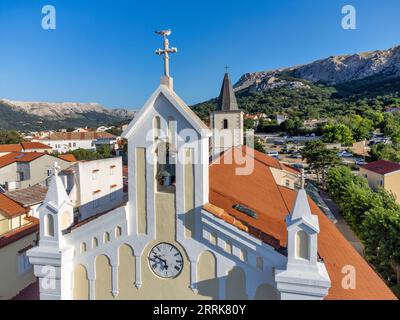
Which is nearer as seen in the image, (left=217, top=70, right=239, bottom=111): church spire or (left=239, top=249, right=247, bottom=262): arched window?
(left=239, top=249, right=247, bottom=262): arched window

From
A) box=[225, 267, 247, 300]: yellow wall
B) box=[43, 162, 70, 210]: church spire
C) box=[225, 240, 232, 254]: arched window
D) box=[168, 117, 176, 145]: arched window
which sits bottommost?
box=[225, 267, 247, 300]: yellow wall

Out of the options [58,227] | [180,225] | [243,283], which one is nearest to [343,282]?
[243,283]

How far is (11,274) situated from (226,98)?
2157 centimetres

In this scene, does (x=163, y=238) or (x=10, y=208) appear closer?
(x=163, y=238)

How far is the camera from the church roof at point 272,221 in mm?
8344

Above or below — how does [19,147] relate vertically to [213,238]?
above

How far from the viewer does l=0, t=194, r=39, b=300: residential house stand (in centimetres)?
1317

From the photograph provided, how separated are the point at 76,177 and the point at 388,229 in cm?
1917

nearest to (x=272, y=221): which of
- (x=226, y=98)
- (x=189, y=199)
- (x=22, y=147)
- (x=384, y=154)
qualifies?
(x=189, y=199)

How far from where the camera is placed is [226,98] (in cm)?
2802

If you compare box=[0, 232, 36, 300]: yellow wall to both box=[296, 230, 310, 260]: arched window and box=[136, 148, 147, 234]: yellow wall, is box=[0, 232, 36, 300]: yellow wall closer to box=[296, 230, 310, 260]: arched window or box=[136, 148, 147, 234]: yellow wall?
box=[136, 148, 147, 234]: yellow wall

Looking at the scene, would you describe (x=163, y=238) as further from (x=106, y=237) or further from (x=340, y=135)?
(x=340, y=135)

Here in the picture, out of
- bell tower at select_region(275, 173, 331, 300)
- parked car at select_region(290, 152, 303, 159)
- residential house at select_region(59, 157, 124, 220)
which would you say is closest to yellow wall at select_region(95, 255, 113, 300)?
bell tower at select_region(275, 173, 331, 300)

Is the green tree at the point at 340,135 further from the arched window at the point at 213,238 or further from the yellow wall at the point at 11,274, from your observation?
the arched window at the point at 213,238
